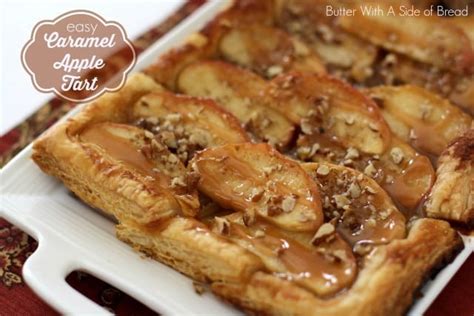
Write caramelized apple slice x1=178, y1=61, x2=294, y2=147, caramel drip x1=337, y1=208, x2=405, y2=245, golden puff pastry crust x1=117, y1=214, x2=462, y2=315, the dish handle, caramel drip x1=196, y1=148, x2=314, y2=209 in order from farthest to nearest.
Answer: caramelized apple slice x1=178, y1=61, x2=294, y2=147, caramel drip x1=196, y1=148, x2=314, y2=209, caramel drip x1=337, y1=208, x2=405, y2=245, the dish handle, golden puff pastry crust x1=117, y1=214, x2=462, y2=315

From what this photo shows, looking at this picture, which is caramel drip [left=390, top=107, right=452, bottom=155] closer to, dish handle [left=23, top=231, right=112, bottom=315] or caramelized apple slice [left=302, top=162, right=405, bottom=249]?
caramelized apple slice [left=302, top=162, right=405, bottom=249]

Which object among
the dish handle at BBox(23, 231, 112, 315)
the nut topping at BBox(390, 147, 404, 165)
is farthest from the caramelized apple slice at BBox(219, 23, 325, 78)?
the dish handle at BBox(23, 231, 112, 315)

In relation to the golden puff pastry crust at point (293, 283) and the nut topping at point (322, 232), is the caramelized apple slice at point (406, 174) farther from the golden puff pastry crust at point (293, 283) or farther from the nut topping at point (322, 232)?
the nut topping at point (322, 232)

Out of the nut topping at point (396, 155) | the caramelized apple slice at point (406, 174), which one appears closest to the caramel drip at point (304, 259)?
the caramelized apple slice at point (406, 174)

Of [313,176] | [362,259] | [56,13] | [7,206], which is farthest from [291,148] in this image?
[56,13]

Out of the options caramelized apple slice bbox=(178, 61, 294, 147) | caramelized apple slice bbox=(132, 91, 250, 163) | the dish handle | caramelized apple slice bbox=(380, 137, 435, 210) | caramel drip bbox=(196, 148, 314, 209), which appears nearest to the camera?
the dish handle

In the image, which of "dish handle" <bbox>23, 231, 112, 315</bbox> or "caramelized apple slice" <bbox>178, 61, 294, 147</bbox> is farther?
"caramelized apple slice" <bbox>178, 61, 294, 147</bbox>

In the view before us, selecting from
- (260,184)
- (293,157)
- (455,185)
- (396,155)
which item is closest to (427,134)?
(396,155)
